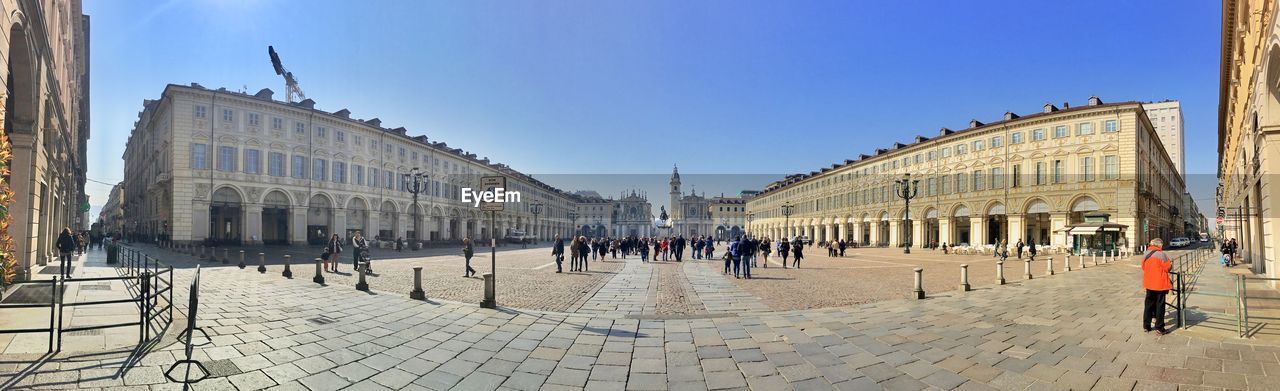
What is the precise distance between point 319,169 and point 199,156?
25.0ft

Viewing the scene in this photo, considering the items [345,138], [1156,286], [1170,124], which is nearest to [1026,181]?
[1156,286]

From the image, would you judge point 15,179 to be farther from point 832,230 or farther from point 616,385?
point 832,230

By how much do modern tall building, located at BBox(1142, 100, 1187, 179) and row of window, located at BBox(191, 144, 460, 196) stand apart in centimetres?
12357

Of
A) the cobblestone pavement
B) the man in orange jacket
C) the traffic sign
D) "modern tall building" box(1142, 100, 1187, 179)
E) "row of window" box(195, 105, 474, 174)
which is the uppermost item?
"modern tall building" box(1142, 100, 1187, 179)

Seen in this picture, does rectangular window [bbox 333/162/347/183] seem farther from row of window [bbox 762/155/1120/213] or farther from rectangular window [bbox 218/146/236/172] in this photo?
row of window [bbox 762/155/1120/213]

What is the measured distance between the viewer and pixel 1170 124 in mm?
92875

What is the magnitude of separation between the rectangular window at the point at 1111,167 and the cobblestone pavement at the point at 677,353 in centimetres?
3576

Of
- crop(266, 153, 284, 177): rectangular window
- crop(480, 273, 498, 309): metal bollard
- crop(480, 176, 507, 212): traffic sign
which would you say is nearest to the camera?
crop(480, 273, 498, 309): metal bollard

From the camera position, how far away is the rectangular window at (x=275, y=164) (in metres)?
A: 36.1

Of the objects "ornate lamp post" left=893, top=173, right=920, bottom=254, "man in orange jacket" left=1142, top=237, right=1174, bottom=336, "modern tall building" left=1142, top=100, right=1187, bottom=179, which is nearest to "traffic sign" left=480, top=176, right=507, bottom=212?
"man in orange jacket" left=1142, top=237, right=1174, bottom=336

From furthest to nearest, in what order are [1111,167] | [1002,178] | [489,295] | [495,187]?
[1002,178]
[1111,167]
[495,187]
[489,295]

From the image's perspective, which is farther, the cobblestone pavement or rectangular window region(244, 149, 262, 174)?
rectangular window region(244, 149, 262, 174)

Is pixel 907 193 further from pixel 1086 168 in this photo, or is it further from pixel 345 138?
pixel 345 138

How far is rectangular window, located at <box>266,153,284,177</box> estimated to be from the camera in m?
36.1
